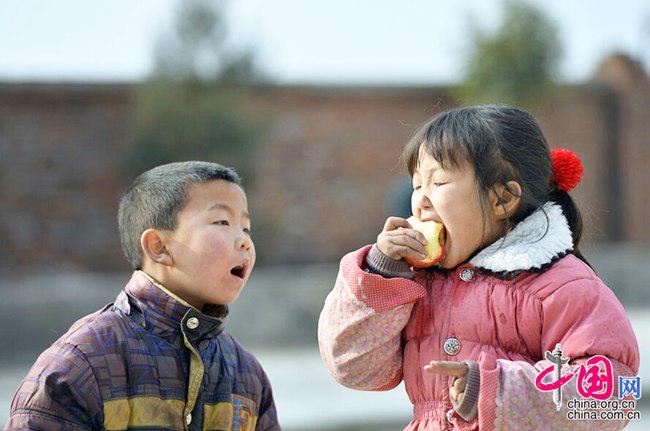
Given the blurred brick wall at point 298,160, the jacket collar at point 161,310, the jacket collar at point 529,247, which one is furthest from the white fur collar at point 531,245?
the blurred brick wall at point 298,160

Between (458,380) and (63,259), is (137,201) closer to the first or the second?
(458,380)

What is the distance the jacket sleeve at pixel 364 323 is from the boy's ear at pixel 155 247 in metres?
0.44

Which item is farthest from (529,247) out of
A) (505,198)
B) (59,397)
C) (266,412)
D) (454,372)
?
(59,397)

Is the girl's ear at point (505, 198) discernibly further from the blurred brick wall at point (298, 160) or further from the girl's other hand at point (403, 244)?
the blurred brick wall at point (298, 160)

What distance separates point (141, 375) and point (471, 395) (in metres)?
0.76

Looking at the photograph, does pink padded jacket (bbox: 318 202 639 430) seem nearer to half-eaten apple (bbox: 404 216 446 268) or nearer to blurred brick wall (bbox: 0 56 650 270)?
half-eaten apple (bbox: 404 216 446 268)

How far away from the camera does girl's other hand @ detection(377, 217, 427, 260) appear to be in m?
2.04

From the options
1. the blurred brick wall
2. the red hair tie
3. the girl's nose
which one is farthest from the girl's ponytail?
the blurred brick wall

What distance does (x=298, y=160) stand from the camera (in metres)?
12.4

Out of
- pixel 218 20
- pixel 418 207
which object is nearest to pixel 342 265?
Result: pixel 418 207

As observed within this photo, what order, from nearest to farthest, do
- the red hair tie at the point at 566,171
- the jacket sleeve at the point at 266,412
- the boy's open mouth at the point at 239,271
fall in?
the red hair tie at the point at 566,171, the boy's open mouth at the point at 239,271, the jacket sleeve at the point at 266,412

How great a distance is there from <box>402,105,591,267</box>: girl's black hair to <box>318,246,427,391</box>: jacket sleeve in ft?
0.94

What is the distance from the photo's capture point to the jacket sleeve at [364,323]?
2.02m

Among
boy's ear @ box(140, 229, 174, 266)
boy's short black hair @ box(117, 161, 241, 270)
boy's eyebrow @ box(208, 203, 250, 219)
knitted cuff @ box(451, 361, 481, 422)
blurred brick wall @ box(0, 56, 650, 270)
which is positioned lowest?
knitted cuff @ box(451, 361, 481, 422)
